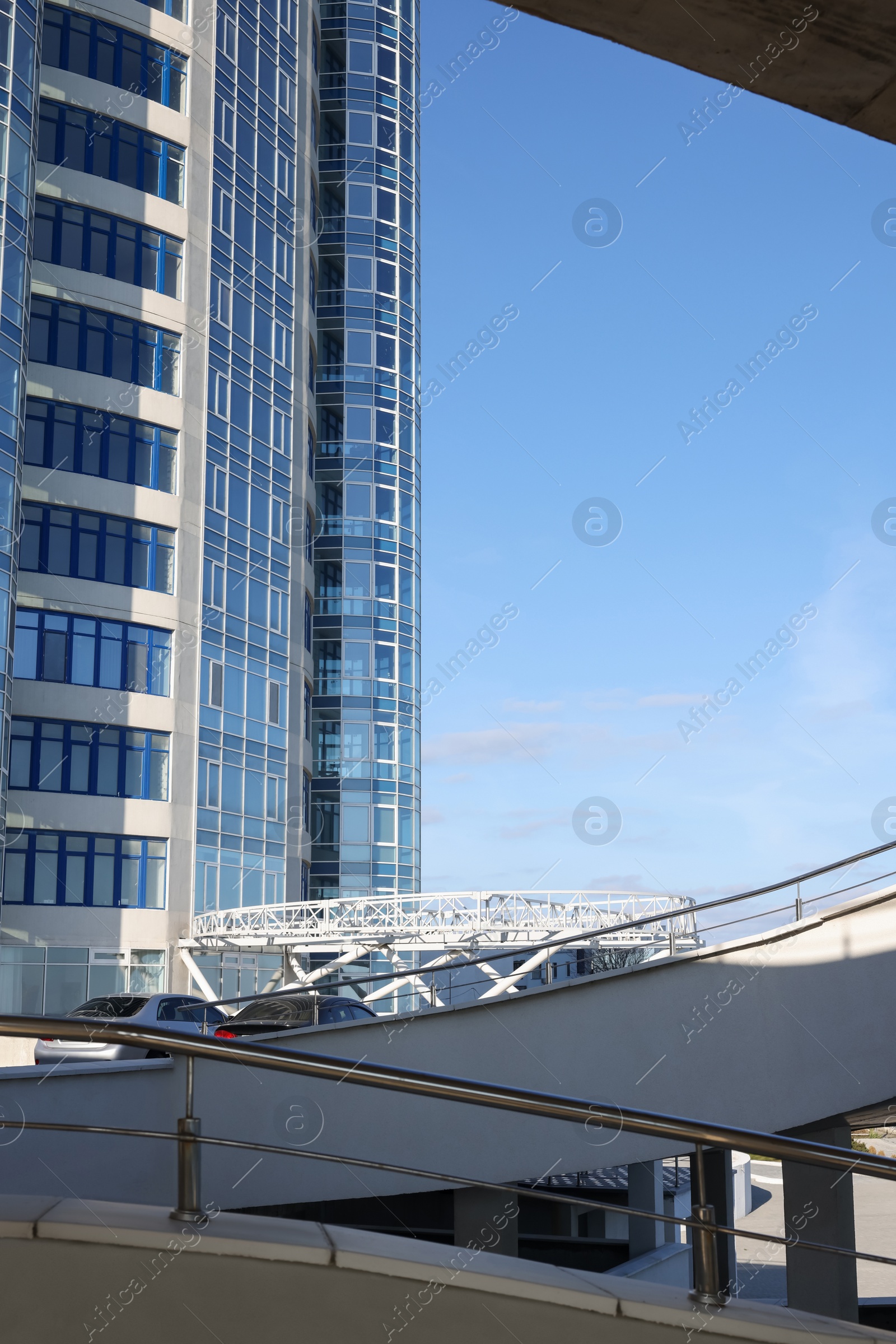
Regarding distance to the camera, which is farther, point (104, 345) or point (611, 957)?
point (104, 345)

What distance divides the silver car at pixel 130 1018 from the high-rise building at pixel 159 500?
1690 centimetres

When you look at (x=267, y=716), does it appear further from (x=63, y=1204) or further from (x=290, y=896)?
(x=63, y=1204)

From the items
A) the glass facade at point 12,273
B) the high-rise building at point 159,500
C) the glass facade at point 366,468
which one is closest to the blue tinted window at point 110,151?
the high-rise building at point 159,500

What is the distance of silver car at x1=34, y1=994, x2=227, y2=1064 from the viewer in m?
12.6

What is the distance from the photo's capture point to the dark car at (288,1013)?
44.7 feet

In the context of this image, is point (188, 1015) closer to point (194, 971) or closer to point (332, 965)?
point (194, 971)

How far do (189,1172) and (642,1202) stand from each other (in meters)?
16.8

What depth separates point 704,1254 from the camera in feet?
15.4

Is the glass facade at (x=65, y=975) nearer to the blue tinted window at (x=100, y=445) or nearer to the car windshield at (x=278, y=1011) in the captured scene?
the blue tinted window at (x=100, y=445)

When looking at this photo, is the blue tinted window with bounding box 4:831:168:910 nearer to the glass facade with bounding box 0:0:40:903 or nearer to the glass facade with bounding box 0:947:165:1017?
the glass facade with bounding box 0:947:165:1017

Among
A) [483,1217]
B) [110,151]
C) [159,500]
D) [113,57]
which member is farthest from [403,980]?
[113,57]

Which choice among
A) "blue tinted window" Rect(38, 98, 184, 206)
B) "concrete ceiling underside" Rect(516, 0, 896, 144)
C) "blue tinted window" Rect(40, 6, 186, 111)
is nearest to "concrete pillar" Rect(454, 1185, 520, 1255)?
"concrete ceiling underside" Rect(516, 0, 896, 144)

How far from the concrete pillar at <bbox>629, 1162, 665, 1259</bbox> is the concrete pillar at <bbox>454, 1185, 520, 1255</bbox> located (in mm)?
7173

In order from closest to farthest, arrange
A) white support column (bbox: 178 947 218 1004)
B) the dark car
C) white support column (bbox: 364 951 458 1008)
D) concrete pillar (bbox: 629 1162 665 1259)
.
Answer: the dark car < concrete pillar (bbox: 629 1162 665 1259) < white support column (bbox: 364 951 458 1008) < white support column (bbox: 178 947 218 1004)
